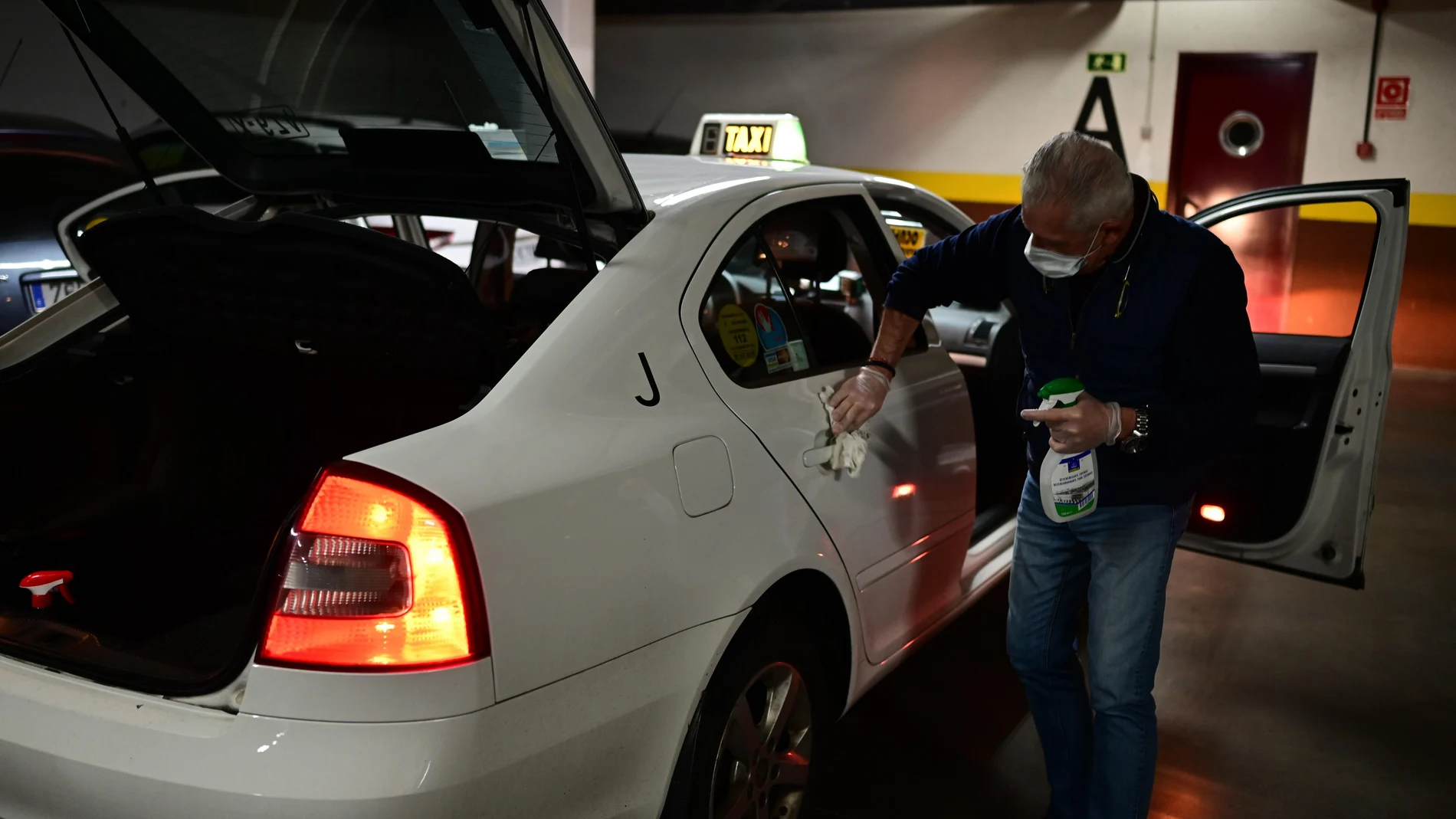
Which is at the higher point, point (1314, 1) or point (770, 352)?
point (1314, 1)

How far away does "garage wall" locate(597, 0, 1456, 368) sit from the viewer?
7.78 meters

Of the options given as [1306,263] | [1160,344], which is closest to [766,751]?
[1160,344]

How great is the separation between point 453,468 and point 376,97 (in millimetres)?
1052

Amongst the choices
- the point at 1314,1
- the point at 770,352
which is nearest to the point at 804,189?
the point at 770,352

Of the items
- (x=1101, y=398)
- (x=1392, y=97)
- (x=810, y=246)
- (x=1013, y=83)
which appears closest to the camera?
(x=1101, y=398)

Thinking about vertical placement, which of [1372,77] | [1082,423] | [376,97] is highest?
[1372,77]

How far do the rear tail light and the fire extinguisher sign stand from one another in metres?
8.40

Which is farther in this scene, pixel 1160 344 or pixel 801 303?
pixel 801 303

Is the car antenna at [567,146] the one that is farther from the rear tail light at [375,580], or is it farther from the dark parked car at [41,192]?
the dark parked car at [41,192]

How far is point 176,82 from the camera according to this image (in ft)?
7.30

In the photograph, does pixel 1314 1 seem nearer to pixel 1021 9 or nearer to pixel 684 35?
pixel 1021 9

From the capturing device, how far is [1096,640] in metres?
2.17

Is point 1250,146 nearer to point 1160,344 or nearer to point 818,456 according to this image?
point 1160,344

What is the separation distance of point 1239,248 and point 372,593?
8565 millimetres
